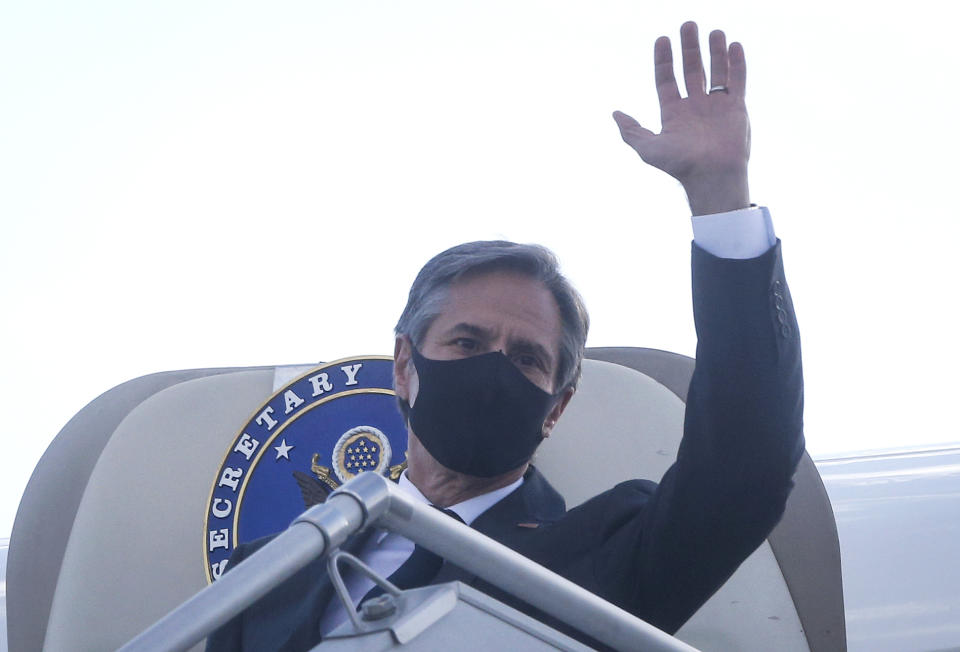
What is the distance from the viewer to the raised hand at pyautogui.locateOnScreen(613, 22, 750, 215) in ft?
4.88

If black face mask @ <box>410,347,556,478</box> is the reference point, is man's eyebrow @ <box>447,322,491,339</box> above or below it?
above

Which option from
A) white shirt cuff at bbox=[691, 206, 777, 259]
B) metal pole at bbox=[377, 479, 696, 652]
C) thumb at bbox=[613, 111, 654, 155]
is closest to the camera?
metal pole at bbox=[377, 479, 696, 652]

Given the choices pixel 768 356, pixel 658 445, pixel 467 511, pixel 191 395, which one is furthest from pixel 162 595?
pixel 768 356

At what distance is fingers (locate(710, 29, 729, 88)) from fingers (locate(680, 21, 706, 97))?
2 cm

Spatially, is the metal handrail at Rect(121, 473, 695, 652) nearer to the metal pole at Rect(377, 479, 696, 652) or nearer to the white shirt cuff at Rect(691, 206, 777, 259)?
the metal pole at Rect(377, 479, 696, 652)

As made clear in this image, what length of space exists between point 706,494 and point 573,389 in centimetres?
46

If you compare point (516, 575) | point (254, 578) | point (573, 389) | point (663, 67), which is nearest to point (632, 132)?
point (663, 67)

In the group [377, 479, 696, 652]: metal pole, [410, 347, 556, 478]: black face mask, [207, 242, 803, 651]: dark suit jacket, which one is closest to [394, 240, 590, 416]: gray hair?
[410, 347, 556, 478]: black face mask

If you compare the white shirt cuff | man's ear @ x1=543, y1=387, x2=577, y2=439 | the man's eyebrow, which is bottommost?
man's ear @ x1=543, y1=387, x2=577, y2=439

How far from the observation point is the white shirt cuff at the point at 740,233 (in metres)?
1.45

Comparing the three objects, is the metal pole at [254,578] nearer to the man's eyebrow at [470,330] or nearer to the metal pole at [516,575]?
the metal pole at [516,575]

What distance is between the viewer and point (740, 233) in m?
1.45

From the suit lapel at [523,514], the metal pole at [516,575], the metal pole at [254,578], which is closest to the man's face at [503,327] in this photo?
the suit lapel at [523,514]

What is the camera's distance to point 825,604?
6.83ft
